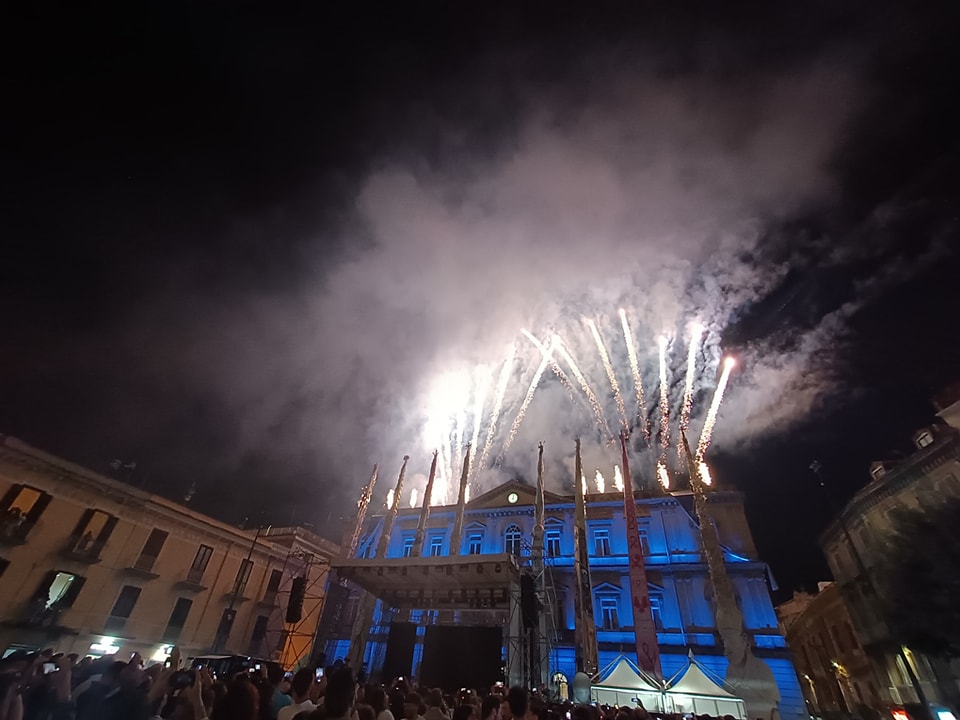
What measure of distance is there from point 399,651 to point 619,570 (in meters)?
14.1

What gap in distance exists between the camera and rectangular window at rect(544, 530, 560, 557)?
28875mm

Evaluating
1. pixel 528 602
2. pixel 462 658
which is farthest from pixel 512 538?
→ pixel 528 602

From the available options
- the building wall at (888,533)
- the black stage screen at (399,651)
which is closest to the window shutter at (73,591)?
the black stage screen at (399,651)

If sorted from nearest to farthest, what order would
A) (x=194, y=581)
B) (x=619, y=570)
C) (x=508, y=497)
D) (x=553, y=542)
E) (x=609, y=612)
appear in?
(x=609, y=612), (x=194, y=581), (x=619, y=570), (x=553, y=542), (x=508, y=497)

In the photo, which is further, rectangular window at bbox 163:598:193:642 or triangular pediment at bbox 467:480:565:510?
triangular pediment at bbox 467:480:565:510

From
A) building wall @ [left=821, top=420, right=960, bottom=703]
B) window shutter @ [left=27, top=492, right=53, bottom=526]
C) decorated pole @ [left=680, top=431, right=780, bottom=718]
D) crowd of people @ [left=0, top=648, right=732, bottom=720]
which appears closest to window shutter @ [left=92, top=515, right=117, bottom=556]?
window shutter @ [left=27, top=492, right=53, bottom=526]

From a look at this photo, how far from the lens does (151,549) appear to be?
2428 centimetres

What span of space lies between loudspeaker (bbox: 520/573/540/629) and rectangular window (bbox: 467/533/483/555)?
13.9 metres

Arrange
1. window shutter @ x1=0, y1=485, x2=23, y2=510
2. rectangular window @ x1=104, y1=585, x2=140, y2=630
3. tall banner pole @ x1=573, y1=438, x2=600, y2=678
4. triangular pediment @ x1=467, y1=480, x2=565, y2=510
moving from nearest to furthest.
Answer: tall banner pole @ x1=573, y1=438, x2=600, y2=678
window shutter @ x1=0, y1=485, x2=23, y2=510
rectangular window @ x1=104, y1=585, x2=140, y2=630
triangular pediment @ x1=467, y1=480, x2=565, y2=510

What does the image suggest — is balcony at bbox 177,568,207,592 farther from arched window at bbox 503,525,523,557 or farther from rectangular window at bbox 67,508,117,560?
arched window at bbox 503,525,523,557

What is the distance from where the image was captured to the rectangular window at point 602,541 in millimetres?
27922

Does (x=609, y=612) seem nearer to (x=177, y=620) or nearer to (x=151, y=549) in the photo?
(x=177, y=620)

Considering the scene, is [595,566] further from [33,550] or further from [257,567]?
[33,550]

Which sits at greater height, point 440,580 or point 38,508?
point 38,508
